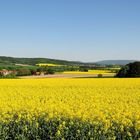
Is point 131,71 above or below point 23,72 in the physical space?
above

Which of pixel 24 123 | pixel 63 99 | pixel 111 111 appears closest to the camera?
pixel 24 123

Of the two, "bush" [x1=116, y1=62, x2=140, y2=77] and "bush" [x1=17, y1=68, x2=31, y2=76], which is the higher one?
"bush" [x1=116, y1=62, x2=140, y2=77]

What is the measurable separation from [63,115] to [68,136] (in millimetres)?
1363

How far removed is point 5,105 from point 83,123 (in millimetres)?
4145

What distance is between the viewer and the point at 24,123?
10.7m

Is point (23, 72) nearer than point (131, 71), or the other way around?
point (131, 71)

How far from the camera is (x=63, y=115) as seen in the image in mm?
10914

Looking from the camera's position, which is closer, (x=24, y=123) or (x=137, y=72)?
(x=24, y=123)

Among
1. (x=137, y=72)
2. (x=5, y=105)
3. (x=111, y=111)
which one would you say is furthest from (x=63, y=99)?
(x=137, y=72)

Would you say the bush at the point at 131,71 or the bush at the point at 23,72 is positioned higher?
the bush at the point at 131,71

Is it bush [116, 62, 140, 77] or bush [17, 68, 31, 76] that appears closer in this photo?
bush [116, 62, 140, 77]

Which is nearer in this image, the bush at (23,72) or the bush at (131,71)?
the bush at (131,71)

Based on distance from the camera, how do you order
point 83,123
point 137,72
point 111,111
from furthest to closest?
point 137,72 → point 111,111 → point 83,123

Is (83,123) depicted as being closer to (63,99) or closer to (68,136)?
(68,136)
